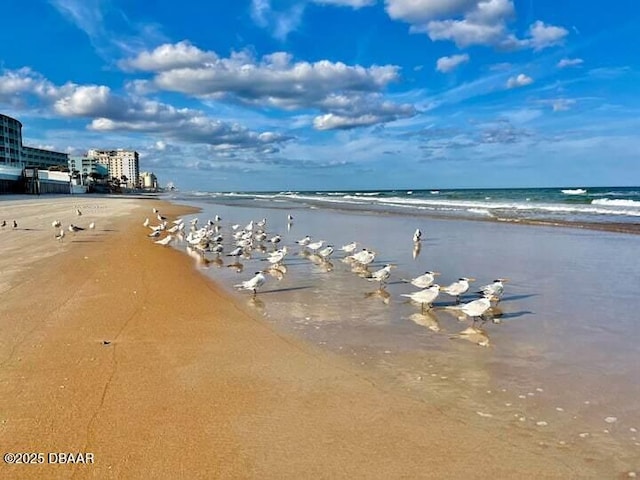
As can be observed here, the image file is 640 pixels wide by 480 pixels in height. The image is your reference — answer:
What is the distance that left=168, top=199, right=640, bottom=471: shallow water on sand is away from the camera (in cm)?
441

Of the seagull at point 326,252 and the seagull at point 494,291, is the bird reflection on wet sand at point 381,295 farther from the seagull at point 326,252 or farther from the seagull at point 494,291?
the seagull at point 326,252

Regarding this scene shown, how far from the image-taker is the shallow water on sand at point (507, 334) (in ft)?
14.5

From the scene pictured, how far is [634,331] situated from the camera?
6.91 meters

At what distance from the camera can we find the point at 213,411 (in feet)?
14.2

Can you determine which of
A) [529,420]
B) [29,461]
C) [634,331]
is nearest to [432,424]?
[529,420]

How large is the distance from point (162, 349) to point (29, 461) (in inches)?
95.6

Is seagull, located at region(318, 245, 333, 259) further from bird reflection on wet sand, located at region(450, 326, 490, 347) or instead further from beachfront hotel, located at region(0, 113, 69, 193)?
beachfront hotel, located at region(0, 113, 69, 193)

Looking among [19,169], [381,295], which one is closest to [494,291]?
[381,295]

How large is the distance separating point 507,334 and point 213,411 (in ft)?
14.4

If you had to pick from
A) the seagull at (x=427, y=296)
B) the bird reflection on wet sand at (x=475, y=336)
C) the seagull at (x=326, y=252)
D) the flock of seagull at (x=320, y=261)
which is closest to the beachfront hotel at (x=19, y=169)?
the flock of seagull at (x=320, y=261)

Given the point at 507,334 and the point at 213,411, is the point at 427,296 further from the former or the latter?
the point at 213,411

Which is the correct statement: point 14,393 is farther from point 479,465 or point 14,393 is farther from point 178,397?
point 479,465

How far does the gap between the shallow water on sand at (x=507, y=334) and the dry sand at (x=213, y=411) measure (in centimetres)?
40

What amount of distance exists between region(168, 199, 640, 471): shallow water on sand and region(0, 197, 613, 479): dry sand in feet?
1.31
